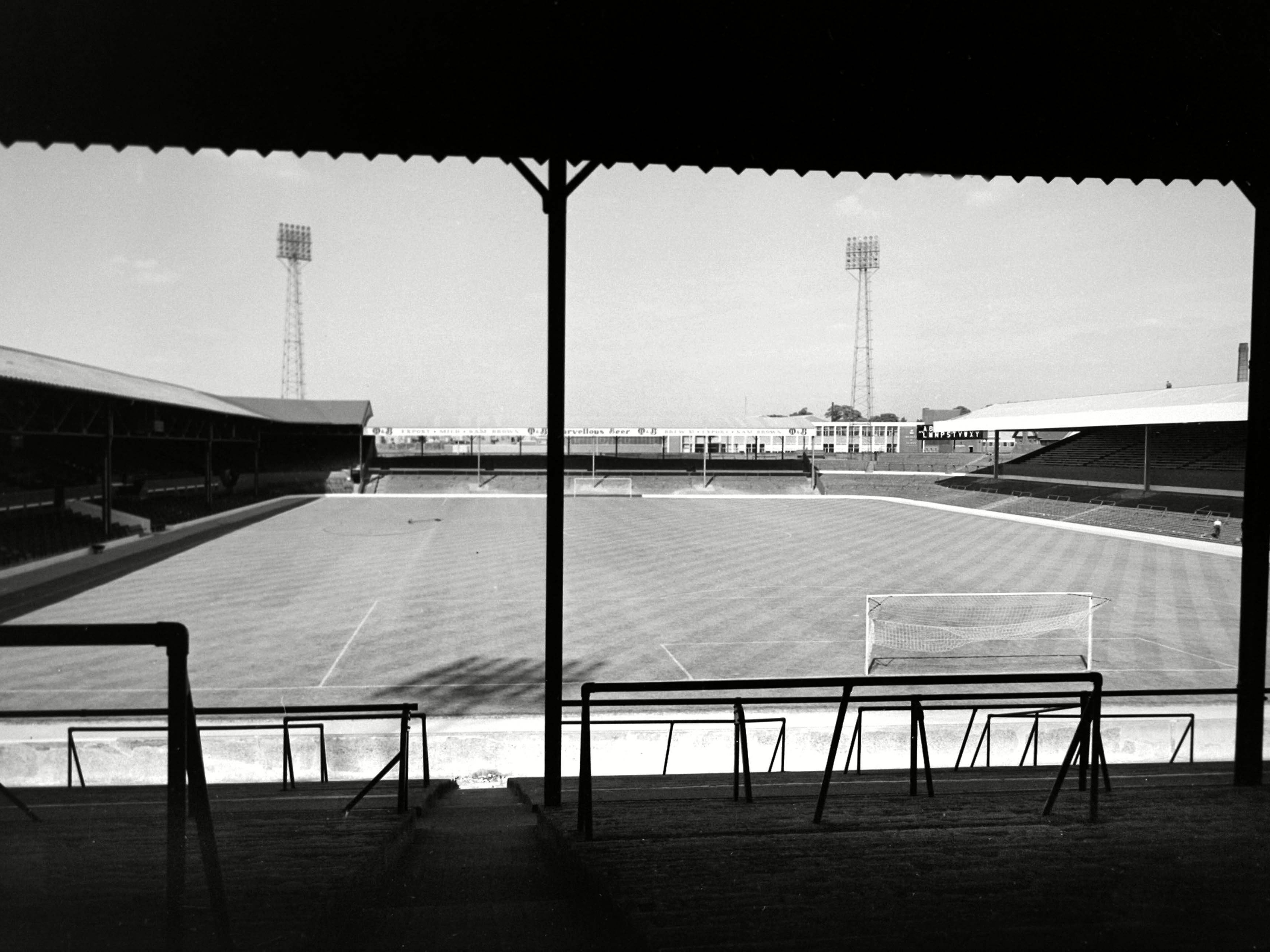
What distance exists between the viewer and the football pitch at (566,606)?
1322 centimetres

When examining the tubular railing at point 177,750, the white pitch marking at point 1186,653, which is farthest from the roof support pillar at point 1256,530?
the white pitch marking at point 1186,653

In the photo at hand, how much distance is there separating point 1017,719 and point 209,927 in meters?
10.9

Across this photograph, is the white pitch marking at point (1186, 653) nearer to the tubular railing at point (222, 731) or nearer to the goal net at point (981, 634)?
the goal net at point (981, 634)

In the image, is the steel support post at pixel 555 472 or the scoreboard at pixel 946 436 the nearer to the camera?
the steel support post at pixel 555 472

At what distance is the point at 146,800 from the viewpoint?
19.1ft

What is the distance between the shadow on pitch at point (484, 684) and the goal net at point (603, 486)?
1548 inches

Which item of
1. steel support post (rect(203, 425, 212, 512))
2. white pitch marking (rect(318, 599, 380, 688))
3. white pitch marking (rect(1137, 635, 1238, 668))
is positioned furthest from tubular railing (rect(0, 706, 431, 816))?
steel support post (rect(203, 425, 212, 512))

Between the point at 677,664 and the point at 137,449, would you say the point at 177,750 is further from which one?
the point at 137,449

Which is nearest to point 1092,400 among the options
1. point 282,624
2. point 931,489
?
point 931,489

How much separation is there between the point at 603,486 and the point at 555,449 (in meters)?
51.3

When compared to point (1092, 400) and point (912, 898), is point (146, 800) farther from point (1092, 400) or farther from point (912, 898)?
point (1092, 400)

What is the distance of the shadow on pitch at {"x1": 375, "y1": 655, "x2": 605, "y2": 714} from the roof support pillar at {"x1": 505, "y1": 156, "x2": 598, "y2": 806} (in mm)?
6347

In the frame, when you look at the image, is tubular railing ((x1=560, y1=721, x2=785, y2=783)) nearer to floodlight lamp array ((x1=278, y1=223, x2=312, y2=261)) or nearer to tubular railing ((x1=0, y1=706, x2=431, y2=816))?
tubular railing ((x1=0, y1=706, x2=431, y2=816))

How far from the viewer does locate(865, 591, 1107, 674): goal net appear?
15.0 meters
